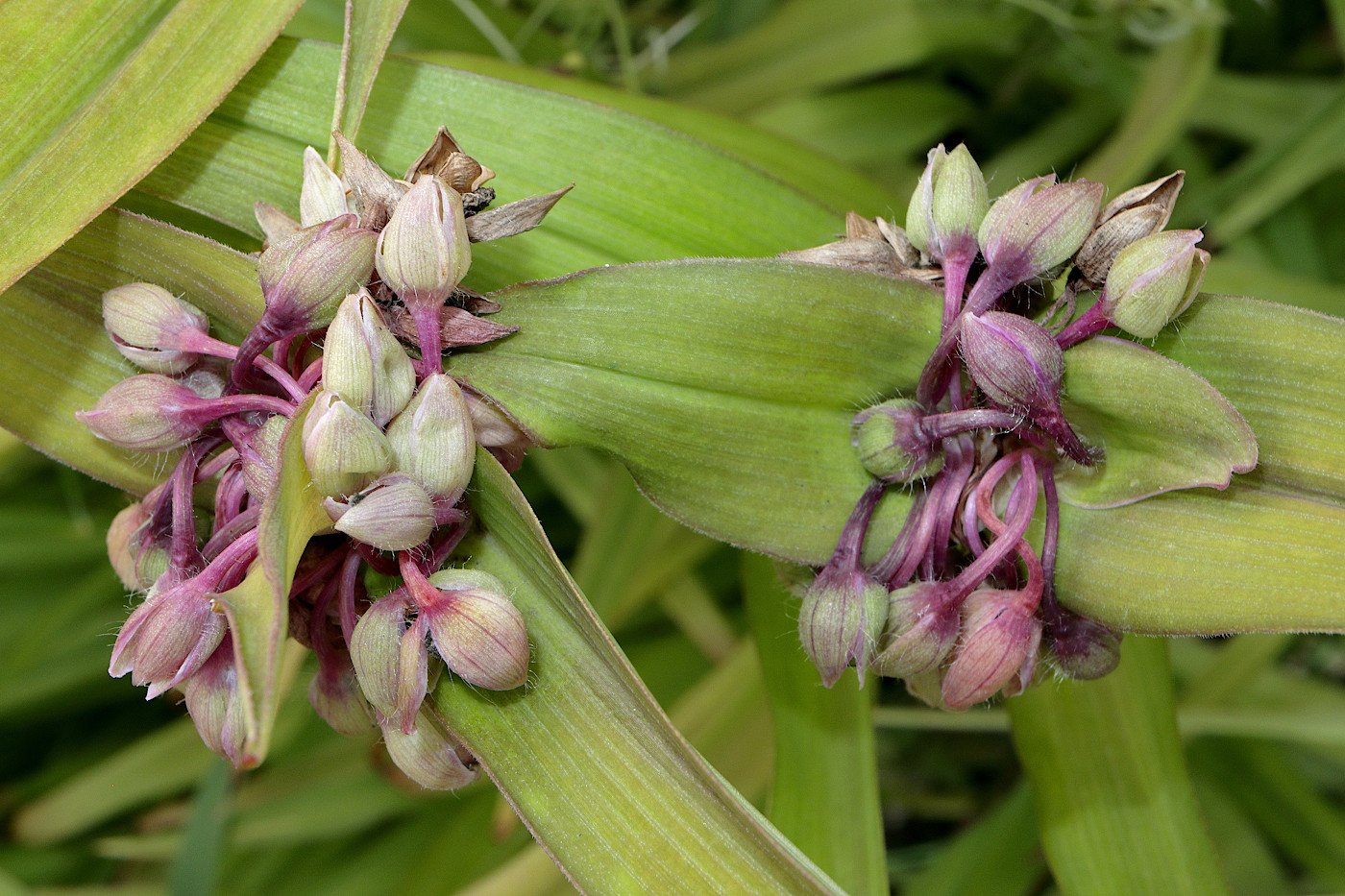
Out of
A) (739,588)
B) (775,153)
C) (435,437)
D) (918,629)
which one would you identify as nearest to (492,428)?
(435,437)

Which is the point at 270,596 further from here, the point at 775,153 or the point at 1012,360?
the point at 775,153

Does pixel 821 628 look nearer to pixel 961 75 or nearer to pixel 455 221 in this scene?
pixel 455 221

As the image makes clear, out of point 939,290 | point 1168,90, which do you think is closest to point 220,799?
point 939,290

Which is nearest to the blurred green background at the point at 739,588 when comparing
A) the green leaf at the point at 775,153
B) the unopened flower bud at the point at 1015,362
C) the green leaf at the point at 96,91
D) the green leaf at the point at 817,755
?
the green leaf at the point at 775,153

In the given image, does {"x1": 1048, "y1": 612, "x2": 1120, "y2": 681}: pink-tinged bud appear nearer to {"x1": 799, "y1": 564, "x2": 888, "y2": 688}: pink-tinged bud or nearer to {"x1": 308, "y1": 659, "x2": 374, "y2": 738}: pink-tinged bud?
{"x1": 799, "y1": 564, "x2": 888, "y2": 688}: pink-tinged bud

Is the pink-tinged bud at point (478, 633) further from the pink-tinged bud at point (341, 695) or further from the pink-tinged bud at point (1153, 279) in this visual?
the pink-tinged bud at point (1153, 279)

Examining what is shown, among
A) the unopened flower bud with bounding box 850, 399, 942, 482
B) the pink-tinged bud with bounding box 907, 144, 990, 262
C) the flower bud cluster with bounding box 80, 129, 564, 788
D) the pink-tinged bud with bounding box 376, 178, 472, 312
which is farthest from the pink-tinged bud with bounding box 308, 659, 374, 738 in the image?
the pink-tinged bud with bounding box 907, 144, 990, 262
